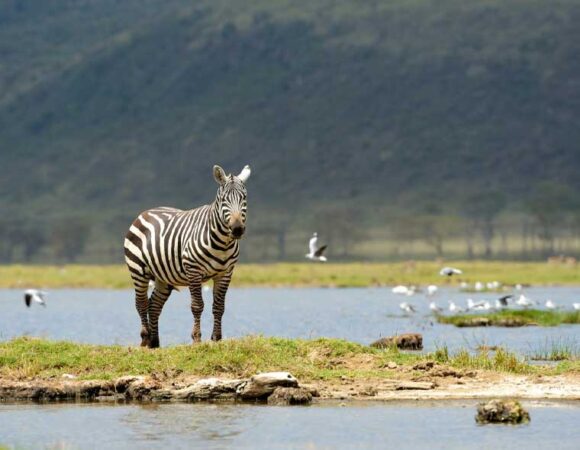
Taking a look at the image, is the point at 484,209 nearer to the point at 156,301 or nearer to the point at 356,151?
the point at 356,151

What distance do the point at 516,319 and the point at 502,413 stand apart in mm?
20123

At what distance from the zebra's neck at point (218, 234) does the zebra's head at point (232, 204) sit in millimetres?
66

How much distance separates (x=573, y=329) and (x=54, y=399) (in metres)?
17.6

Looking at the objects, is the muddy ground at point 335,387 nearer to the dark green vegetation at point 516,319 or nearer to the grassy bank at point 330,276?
the dark green vegetation at point 516,319

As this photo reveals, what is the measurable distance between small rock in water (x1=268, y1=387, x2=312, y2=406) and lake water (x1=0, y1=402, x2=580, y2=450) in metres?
0.22

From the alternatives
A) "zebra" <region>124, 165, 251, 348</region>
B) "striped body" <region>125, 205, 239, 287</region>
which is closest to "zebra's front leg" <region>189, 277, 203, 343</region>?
"zebra" <region>124, 165, 251, 348</region>

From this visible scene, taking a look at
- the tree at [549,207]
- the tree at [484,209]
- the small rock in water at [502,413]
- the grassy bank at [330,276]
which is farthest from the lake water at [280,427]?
the tree at [484,209]

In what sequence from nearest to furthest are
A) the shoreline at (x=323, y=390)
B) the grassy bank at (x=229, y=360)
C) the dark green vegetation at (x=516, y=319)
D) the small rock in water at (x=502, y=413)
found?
1. the small rock in water at (x=502, y=413)
2. the shoreline at (x=323, y=390)
3. the grassy bank at (x=229, y=360)
4. the dark green vegetation at (x=516, y=319)

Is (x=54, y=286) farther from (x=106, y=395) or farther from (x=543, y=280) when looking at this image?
(x=106, y=395)

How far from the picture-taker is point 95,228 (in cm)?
16350

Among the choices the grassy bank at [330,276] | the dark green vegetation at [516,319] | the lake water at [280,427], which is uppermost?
the grassy bank at [330,276]

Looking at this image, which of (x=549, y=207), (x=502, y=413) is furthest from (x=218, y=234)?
(x=549, y=207)

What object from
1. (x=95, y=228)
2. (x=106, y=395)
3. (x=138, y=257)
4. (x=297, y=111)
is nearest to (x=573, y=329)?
(x=138, y=257)

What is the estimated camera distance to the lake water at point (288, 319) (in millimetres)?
31438
